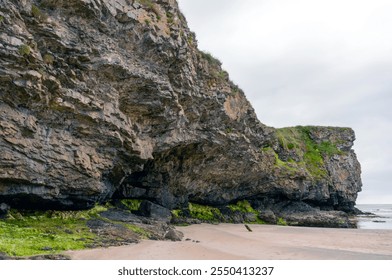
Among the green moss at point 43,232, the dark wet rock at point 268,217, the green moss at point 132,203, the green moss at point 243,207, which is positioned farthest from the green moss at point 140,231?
the dark wet rock at point 268,217

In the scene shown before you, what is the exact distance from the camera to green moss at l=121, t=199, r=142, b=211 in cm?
2450

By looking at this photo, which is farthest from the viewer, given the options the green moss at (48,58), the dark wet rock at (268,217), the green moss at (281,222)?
the green moss at (281,222)

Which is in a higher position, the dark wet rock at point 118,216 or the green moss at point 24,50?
the green moss at point 24,50

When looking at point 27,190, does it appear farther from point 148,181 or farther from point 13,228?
point 148,181

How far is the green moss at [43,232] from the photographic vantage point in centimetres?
1089

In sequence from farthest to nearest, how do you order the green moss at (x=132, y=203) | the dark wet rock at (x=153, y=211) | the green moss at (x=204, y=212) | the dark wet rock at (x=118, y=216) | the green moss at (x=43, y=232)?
the green moss at (x=204, y=212) < the green moss at (x=132, y=203) < the dark wet rock at (x=153, y=211) < the dark wet rock at (x=118, y=216) < the green moss at (x=43, y=232)

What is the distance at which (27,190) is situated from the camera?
15.4 m

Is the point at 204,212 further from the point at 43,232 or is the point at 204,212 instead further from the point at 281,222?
the point at 43,232

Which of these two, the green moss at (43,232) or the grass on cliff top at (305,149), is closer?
the green moss at (43,232)

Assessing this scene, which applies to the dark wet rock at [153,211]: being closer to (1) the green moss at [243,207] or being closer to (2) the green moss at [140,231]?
(2) the green moss at [140,231]

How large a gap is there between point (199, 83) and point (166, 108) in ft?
12.8

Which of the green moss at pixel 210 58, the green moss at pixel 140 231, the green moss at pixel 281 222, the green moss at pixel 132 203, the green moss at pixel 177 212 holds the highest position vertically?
the green moss at pixel 210 58

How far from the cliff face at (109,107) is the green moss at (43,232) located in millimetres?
746

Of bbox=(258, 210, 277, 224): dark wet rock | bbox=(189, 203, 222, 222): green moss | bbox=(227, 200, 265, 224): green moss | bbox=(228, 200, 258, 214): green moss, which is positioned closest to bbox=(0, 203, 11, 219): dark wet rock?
bbox=(189, 203, 222, 222): green moss
